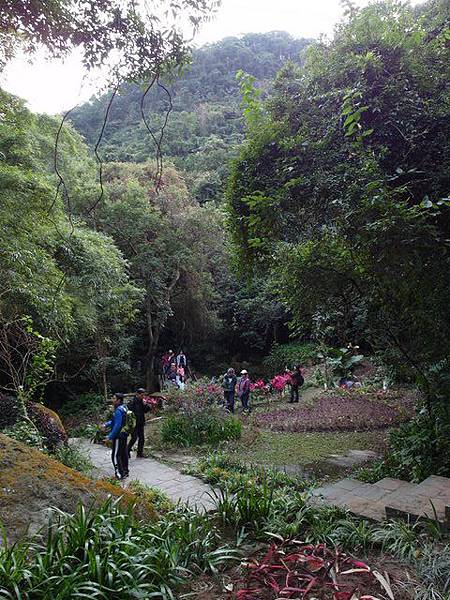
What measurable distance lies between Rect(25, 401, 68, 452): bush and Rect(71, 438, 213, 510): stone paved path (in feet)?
2.50

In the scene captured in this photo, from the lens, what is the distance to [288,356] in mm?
19984

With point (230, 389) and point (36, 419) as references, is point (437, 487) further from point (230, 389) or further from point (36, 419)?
point (230, 389)

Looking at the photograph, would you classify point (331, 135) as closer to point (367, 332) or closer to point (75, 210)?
point (367, 332)

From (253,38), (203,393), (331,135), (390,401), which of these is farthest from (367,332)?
(253,38)

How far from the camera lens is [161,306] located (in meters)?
17.2

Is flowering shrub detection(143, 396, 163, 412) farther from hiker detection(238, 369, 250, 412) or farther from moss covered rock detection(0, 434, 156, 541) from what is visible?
moss covered rock detection(0, 434, 156, 541)

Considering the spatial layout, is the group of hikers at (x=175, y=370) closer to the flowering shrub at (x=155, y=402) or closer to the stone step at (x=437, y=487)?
the flowering shrub at (x=155, y=402)

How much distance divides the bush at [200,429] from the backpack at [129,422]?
52.6 inches

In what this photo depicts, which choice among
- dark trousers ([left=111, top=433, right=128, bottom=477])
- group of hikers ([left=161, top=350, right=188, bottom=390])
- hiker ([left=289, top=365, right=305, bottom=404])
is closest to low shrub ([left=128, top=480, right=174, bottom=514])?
dark trousers ([left=111, top=433, right=128, bottom=477])

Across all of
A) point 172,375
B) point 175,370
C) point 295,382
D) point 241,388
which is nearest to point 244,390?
point 241,388

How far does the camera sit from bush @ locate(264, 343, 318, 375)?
18984 mm

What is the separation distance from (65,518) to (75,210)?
13239mm

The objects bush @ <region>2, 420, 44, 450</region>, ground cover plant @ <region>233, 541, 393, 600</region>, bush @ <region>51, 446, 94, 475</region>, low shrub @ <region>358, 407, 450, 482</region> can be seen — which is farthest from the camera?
bush @ <region>51, 446, 94, 475</region>

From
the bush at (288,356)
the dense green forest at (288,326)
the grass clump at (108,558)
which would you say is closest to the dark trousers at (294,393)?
the dense green forest at (288,326)
